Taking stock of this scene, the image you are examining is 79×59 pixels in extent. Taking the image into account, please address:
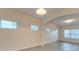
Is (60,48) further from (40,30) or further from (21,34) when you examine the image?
(21,34)

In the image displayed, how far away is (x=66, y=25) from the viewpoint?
1.72m

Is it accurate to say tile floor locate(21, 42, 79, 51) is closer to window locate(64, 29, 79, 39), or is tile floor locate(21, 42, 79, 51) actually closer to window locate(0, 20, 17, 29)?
window locate(64, 29, 79, 39)

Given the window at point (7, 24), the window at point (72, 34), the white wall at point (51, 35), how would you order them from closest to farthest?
the window at point (72, 34) < the window at point (7, 24) < the white wall at point (51, 35)

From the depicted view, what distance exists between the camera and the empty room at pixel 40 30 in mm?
1659

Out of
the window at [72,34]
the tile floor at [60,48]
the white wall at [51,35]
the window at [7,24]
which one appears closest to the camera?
the tile floor at [60,48]

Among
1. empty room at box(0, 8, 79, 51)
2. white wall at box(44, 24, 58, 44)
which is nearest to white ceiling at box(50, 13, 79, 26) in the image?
empty room at box(0, 8, 79, 51)

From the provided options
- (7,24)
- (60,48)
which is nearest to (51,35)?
(60,48)

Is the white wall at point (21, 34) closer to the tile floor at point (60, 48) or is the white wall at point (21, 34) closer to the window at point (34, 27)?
the window at point (34, 27)

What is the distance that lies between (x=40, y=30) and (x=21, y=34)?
0.49 meters

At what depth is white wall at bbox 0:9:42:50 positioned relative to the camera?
173 cm

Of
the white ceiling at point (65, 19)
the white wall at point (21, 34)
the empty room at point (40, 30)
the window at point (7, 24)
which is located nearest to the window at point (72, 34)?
the empty room at point (40, 30)

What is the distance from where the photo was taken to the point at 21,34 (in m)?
2.04
